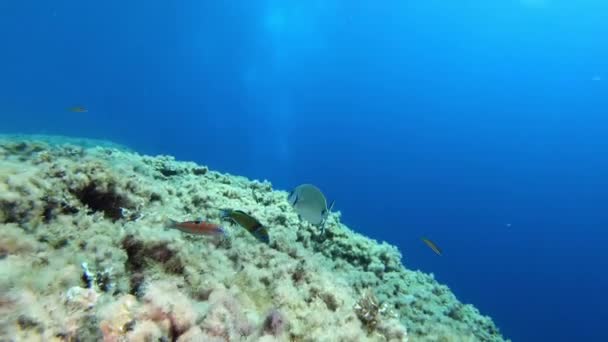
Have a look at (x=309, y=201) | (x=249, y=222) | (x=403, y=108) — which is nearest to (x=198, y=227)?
(x=249, y=222)

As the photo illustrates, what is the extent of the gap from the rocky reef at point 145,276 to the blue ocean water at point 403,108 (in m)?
57.7

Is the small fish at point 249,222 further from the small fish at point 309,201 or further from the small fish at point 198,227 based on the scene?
the small fish at point 309,201

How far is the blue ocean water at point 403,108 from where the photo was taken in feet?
229

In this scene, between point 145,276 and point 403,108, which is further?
point 403,108

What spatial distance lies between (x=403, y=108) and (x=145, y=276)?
10142 cm

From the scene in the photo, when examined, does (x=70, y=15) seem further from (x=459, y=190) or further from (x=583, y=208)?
(x=583, y=208)

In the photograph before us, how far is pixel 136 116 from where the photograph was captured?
130750 millimetres

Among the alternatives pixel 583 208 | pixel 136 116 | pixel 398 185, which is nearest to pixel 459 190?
pixel 398 185

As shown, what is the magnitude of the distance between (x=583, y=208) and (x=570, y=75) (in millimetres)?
28681

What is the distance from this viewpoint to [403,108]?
98.5 metres

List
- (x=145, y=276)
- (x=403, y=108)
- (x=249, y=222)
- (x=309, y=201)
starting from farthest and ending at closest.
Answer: (x=403, y=108) → (x=309, y=201) → (x=249, y=222) → (x=145, y=276)

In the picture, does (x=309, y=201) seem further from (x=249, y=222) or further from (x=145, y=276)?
(x=145, y=276)

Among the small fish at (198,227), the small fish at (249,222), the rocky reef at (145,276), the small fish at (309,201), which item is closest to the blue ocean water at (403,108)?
the small fish at (309,201)

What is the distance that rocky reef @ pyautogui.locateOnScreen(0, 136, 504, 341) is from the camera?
182 centimetres
